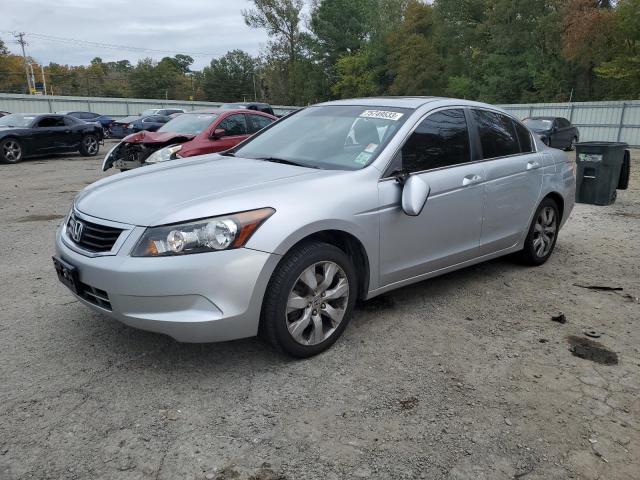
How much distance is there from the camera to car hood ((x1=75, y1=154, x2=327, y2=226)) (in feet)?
9.82

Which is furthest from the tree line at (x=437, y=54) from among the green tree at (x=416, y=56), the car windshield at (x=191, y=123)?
the car windshield at (x=191, y=123)

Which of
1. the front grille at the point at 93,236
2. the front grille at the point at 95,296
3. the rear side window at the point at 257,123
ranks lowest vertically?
the front grille at the point at 95,296

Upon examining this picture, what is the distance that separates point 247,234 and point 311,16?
62.8 metres

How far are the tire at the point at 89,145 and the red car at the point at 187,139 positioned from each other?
8063mm

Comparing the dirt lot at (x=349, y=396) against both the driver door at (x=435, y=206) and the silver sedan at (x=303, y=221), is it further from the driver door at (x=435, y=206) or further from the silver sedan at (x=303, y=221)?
the driver door at (x=435, y=206)

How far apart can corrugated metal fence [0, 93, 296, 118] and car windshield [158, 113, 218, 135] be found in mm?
23299

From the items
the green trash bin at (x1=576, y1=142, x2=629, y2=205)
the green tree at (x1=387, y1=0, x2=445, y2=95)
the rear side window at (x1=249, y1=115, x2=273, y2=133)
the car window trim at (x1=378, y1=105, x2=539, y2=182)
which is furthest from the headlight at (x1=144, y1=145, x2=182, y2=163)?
the green tree at (x1=387, y1=0, x2=445, y2=95)


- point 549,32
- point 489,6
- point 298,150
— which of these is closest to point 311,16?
point 489,6

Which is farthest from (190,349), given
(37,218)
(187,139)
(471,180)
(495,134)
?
(187,139)

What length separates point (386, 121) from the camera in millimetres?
3986

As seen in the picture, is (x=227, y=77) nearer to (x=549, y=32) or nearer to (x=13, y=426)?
(x=549, y=32)

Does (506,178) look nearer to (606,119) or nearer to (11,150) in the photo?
(11,150)

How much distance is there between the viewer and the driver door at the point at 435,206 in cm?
368

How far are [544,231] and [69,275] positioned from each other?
4.31 metres
